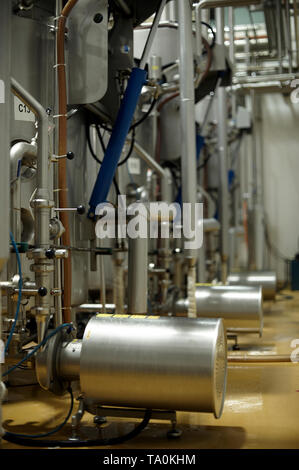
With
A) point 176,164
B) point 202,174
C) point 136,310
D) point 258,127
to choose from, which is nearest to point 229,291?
point 136,310

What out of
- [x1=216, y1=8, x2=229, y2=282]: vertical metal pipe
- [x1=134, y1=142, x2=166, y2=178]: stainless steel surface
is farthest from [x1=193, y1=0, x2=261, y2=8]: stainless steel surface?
[x1=216, y1=8, x2=229, y2=282]: vertical metal pipe

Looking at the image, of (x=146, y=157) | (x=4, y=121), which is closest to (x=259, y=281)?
(x=146, y=157)

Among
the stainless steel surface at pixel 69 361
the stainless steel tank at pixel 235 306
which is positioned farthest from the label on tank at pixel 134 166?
the stainless steel surface at pixel 69 361

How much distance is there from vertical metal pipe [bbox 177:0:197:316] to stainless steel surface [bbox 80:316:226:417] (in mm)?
800

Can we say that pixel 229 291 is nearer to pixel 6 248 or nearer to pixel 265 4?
pixel 6 248

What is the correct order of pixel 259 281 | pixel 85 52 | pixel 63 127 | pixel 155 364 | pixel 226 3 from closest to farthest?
1. pixel 155 364
2. pixel 63 127
3. pixel 85 52
4. pixel 226 3
5. pixel 259 281

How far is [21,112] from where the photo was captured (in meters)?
1.77

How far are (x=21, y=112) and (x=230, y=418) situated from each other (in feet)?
3.68

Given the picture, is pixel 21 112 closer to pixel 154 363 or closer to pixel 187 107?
pixel 187 107

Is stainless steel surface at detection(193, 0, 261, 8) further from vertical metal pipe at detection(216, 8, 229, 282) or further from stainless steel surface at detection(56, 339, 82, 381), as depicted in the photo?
stainless steel surface at detection(56, 339, 82, 381)

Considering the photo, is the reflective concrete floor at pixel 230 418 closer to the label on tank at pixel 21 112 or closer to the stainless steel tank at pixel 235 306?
the stainless steel tank at pixel 235 306

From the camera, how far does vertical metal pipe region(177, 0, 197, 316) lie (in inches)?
82.6

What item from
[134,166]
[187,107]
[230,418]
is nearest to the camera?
[230,418]

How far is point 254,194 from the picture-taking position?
631cm
